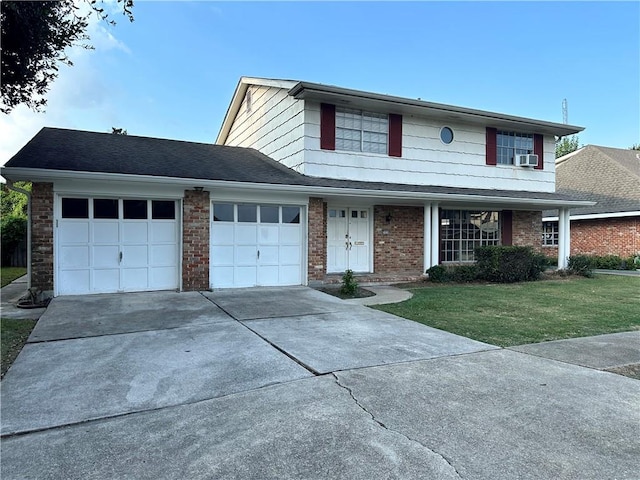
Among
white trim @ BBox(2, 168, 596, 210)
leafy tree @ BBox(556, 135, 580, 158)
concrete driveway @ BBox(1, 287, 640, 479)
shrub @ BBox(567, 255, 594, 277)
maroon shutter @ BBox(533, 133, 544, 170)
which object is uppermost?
leafy tree @ BBox(556, 135, 580, 158)

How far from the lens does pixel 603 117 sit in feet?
95.8

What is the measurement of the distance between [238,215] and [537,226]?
12411 millimetres

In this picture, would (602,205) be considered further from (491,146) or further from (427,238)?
(427,238)

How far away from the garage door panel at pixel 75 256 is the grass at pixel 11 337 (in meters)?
2.12

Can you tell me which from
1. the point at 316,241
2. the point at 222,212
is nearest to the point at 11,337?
the point at 222,212

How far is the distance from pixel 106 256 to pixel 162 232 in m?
1.35

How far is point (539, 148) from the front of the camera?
15.8m

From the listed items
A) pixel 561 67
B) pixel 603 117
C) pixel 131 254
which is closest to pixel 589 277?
pixel 561 67

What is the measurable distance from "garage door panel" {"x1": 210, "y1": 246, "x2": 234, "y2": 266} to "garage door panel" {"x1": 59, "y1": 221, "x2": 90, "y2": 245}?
9.37 ft

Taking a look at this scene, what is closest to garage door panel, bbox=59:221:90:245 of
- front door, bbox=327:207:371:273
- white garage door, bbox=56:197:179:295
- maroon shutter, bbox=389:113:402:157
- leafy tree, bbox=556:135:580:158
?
white garage door, bbox=56:197:179:295

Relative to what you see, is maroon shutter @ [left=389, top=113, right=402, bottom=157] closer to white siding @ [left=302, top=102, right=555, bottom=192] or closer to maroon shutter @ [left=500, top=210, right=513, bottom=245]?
white siding @ [left=302, top=102, right=555, bottom=192]

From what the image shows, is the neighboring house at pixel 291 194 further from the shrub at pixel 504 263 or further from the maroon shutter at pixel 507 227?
the shrub at pixel 504 263

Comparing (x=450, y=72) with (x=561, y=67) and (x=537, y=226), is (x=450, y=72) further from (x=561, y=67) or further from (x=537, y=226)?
(x=537, y=226)

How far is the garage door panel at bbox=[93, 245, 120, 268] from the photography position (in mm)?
9469
